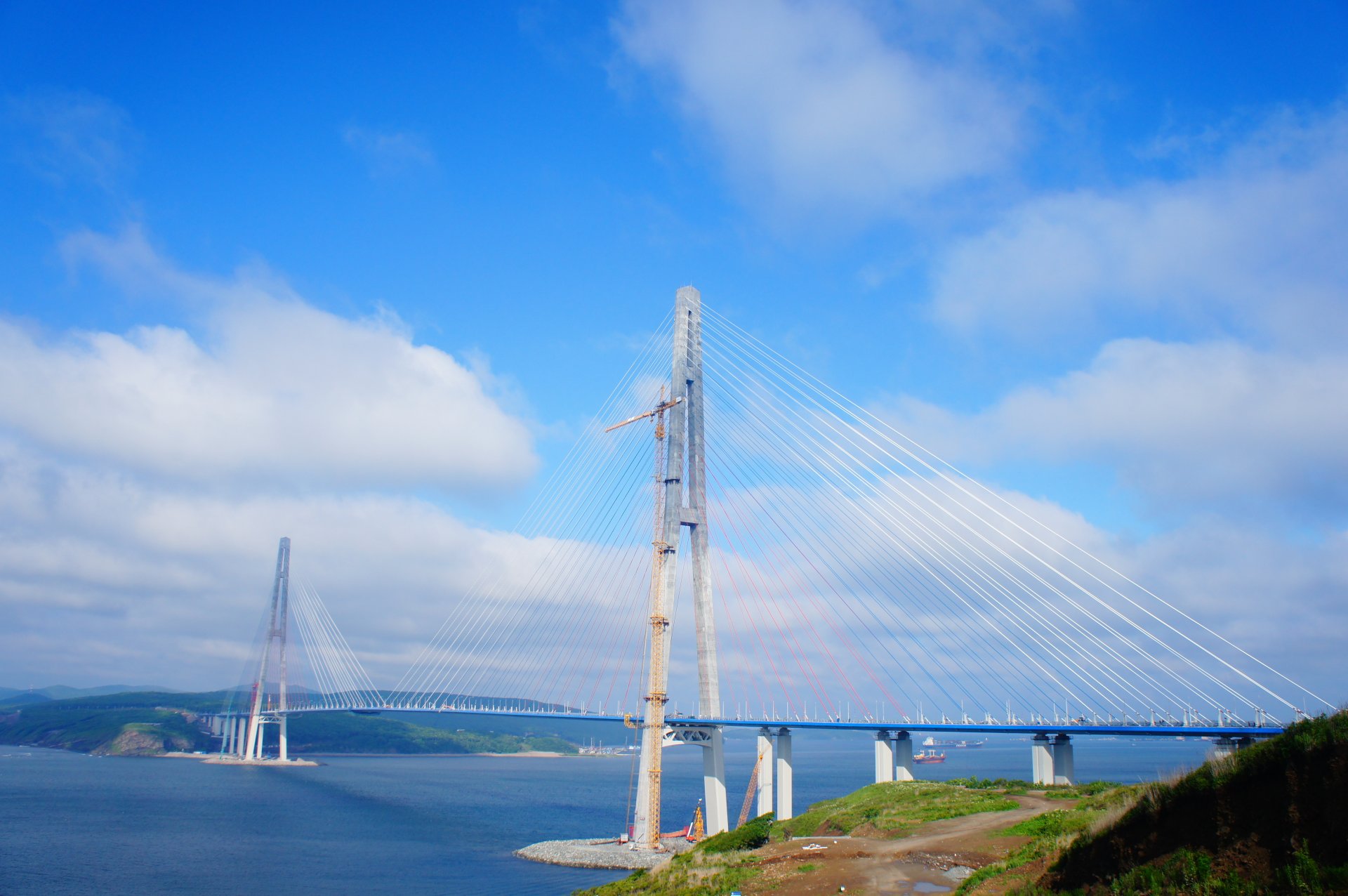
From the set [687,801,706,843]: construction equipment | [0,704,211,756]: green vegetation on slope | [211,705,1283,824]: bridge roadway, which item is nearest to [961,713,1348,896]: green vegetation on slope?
[211,705,1283,824]: bridge roadway

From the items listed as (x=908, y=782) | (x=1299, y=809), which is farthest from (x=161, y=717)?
(x=1299, y=809)

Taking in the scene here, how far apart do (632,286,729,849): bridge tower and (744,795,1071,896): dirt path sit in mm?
17985

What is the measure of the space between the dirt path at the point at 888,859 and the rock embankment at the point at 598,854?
65.9ft

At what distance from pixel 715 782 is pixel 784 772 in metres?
3.74

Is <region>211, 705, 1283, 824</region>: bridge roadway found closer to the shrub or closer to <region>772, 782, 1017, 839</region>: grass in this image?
<region>772, 782, 1017, 839</region>: grass

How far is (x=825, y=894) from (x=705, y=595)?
86.1ft

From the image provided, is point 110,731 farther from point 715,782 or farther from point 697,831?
point 715,782

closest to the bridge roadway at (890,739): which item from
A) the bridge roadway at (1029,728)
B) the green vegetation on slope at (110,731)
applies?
the bridge roadway at (1029,728)

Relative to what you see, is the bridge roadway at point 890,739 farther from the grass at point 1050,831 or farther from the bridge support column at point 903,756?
the grass at point 1050,831

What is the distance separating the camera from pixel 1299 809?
9.87 metres

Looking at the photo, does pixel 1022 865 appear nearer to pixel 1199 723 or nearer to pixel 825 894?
pixel 825 894

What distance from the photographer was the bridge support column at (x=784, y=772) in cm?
4400

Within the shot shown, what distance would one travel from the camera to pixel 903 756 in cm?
4591

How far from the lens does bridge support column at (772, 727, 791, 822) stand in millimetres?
44000
